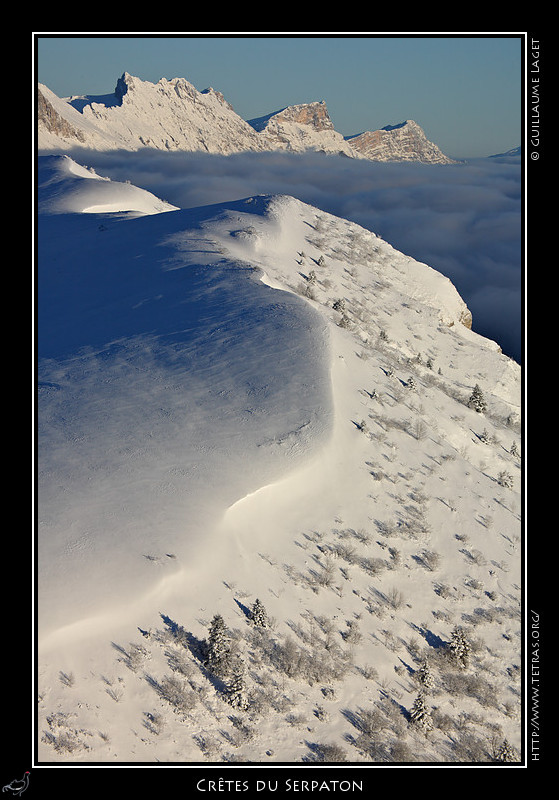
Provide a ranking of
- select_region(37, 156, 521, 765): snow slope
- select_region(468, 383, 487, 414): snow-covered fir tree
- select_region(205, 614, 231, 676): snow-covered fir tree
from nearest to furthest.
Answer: select_region(37, 156, 521, 765): snow slope < select_region(205, 614, 231, 676): snow-covered fir tree < select_region(468, 383, 487, 414): snow-covered fir tree

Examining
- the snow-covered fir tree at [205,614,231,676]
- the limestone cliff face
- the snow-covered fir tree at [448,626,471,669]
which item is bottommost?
the snow-covered fir tree at [448,626,471,669]

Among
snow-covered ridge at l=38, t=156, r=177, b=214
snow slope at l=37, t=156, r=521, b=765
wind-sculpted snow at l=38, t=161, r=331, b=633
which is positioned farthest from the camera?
snow-covered ridge at l=38, t=156, r=177, b=214

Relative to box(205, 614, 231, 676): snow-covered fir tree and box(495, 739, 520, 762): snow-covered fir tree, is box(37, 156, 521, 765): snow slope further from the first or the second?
box(205, 614, 231, 676): snow-covered fir tree

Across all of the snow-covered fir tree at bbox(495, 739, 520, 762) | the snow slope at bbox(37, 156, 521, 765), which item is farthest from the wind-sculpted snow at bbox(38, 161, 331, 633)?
the snow-covered fir tree at bbox(495, 739, 520, 762)

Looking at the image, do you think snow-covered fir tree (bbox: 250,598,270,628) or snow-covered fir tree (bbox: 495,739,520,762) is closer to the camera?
snow-covered fir tree (bbox: 495,739,520,762)

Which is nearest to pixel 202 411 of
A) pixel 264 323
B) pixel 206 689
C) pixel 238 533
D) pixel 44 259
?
pixel 238 533

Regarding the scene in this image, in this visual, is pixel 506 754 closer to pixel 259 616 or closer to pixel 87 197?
pixel 259 616

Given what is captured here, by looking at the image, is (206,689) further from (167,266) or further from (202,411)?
(167,266)

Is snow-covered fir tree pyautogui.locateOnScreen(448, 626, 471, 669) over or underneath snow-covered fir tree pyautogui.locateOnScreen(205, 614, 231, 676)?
underneath

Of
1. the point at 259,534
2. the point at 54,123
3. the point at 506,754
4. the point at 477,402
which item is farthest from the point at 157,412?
the point at 54,123
